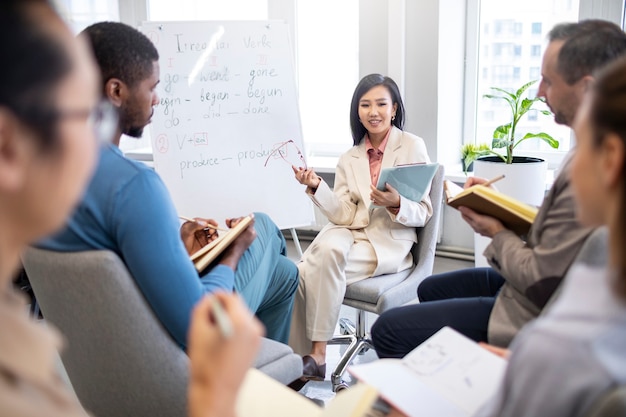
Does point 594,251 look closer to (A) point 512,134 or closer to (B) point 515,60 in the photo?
(A) point 512,134

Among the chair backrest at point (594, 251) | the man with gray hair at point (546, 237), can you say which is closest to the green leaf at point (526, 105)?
the man with gray hair at point (546, 237)

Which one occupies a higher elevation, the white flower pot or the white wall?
the white wall

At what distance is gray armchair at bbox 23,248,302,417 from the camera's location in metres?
1.39

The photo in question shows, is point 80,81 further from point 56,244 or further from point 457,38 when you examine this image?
point 457,38

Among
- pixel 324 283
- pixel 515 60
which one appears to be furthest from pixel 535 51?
pixel 324 283

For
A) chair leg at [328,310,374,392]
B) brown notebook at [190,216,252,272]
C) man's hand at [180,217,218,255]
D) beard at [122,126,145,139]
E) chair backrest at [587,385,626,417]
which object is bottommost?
chair leg at [328,310,374,392]

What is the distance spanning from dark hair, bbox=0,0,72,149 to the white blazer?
6.41 feet

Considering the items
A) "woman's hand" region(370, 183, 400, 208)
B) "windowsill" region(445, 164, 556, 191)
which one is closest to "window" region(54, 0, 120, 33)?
"windowsill" region(445, 164, 556, 191)

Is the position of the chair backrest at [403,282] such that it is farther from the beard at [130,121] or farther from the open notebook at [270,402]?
the open notebook at [270,402]

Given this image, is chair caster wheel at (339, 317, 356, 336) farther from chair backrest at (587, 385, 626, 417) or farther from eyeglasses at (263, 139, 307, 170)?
chair backrest at (587, 385, 626, 417)

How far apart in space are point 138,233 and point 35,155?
825 millimetres

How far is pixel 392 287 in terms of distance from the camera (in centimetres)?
248

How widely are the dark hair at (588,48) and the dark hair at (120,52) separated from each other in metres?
1.09

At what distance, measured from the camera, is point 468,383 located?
118 centimetres
